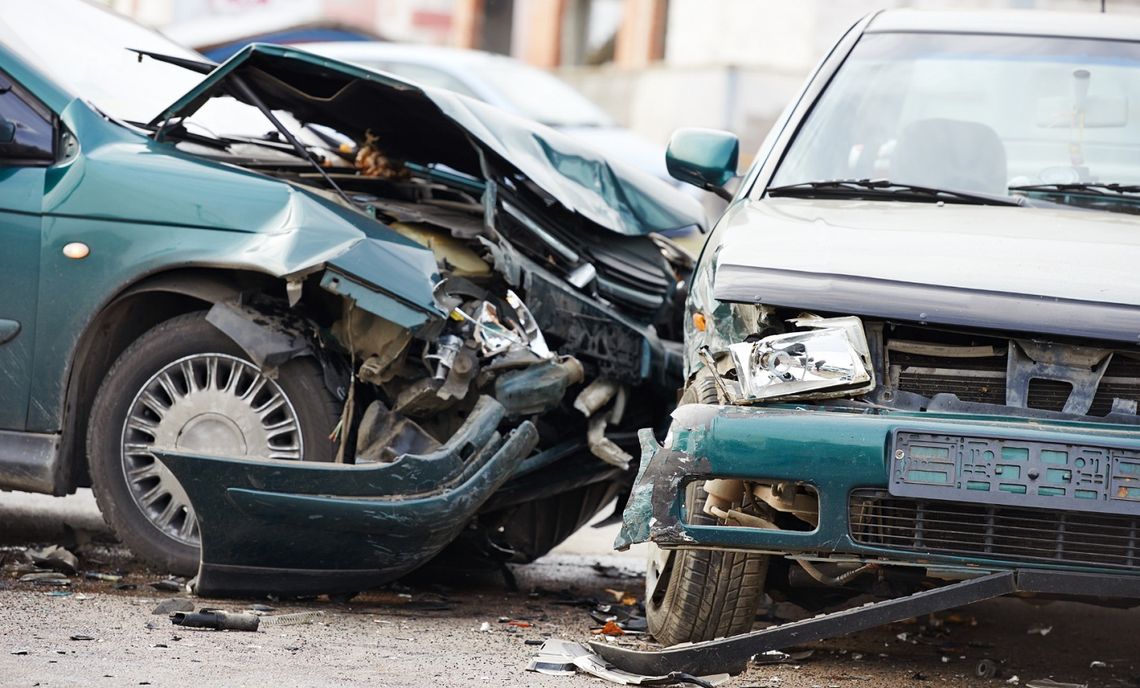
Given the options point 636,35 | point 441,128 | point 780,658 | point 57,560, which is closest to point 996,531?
point 780,658

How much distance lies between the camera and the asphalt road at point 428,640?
156 inches

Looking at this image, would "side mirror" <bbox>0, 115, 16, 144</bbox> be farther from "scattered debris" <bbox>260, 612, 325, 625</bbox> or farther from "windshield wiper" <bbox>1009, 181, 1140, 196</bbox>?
"windshield wiper" <bbox>1009, 181, 1140, 196</bbox>

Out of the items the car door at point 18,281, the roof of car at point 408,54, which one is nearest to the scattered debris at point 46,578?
the car door at point 18,281

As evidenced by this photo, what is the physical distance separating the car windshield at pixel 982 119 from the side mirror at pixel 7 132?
7.77 feet

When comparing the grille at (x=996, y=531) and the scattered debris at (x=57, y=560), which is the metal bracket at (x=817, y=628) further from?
the scattered debris at (x=57, y=560)

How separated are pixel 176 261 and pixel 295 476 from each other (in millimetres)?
832

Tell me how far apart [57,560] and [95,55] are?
6.01ft

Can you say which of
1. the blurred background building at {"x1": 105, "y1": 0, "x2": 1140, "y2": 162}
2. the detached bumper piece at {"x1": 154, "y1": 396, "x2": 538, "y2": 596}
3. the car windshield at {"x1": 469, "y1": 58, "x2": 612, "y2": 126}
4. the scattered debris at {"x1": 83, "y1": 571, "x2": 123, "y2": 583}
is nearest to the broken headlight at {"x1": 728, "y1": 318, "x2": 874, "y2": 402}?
the detached bumper piece at {"x1": 154, "y1": 396, "x2": 538, "y2": 596}

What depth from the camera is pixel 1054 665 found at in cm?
487

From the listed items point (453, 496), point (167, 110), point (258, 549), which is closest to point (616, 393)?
point (453, 496)

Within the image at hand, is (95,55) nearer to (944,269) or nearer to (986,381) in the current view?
(944,269)

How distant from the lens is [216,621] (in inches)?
176

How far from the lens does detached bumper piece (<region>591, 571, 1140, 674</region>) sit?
3.64 metres

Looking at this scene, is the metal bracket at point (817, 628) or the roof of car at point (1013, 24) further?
the roof of car at point (1013, 24)
